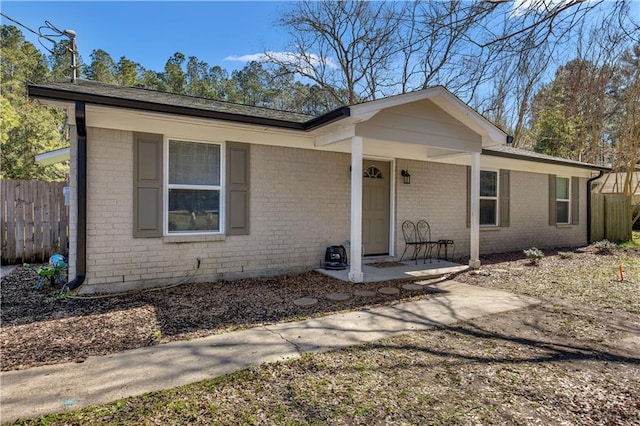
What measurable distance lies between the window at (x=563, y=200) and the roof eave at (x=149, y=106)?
955cm

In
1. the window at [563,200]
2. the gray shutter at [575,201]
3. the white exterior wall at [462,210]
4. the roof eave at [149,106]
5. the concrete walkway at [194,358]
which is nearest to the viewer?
the concrete walkway at [194,358]

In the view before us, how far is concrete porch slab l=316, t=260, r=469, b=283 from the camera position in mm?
6473

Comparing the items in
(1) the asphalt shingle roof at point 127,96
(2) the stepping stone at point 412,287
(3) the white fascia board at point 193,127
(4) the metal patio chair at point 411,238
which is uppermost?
(1) the asphalt shingle roof at point 127,96

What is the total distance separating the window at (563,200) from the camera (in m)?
11.7

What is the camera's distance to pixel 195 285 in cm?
581

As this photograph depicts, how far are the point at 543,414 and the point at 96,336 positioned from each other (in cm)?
392

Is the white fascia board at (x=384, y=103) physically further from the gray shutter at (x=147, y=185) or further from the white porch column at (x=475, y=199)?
the gray shutter at (x=147, y=185)

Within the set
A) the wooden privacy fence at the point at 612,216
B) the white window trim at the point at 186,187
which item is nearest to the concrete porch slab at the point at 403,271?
the white window trim at the point at 186,187

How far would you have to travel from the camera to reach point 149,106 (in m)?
5.02

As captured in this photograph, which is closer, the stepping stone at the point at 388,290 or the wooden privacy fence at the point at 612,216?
the stepping stone at the point at 388,290

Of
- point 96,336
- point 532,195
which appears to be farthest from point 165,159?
point 532,195

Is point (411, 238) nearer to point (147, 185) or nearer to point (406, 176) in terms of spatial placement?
point (406, 176)

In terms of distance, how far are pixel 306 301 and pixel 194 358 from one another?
82.8 inches

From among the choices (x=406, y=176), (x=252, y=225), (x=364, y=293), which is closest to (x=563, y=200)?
(x=406, y=176)
